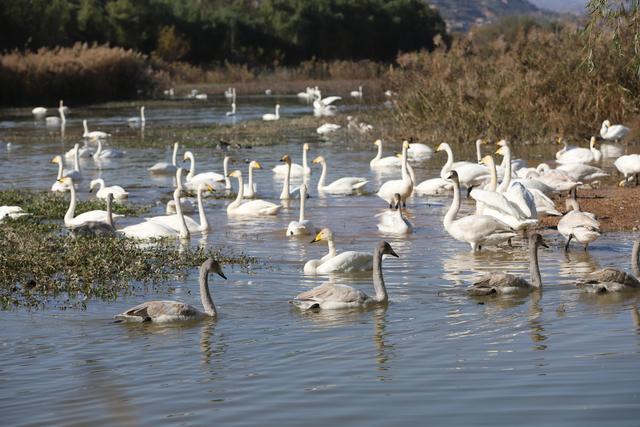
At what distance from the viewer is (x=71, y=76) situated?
48.7m

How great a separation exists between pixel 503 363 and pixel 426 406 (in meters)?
1.09

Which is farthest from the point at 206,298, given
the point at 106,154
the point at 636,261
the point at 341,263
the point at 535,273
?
the point at 106,154

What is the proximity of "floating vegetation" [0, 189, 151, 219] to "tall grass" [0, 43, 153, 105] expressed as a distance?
98.9 feet

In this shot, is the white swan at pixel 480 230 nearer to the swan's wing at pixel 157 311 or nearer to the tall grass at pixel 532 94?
the swan's wing at pixel 157 311

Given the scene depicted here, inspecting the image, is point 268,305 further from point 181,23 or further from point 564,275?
point 181,23

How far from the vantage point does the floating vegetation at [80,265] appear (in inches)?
382

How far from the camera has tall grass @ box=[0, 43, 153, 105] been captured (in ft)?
152

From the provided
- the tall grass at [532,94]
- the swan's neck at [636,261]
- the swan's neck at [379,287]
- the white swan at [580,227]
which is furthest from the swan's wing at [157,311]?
the tall grass at [532,94]

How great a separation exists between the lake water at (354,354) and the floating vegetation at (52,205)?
3898 mm

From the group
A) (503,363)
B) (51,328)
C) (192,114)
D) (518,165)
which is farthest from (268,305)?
(192,114)

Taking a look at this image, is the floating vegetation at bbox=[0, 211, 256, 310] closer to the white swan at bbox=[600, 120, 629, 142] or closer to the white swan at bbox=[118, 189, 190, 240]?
the white swan at bbox=[118, 189, 190, 240]

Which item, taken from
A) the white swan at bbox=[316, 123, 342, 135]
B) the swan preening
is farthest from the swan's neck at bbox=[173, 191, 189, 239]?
the white swan at bbox=[316, 123, 342, 135]

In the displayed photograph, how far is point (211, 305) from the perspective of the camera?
28.9 feet

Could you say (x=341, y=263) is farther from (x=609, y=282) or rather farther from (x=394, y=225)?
(x=394, y=225)
